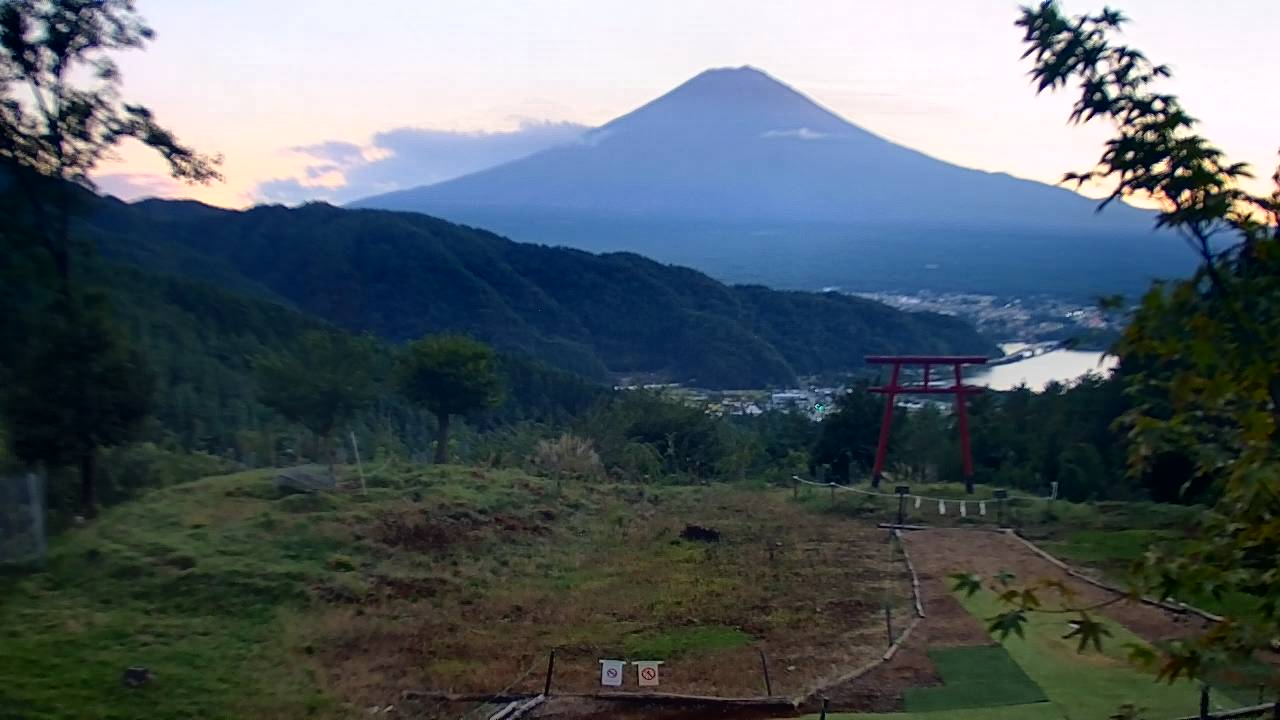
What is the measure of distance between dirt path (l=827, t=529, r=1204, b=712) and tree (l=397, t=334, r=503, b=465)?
8.14 metres

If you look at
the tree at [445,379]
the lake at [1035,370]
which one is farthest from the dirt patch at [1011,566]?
the lake at [1035,370]

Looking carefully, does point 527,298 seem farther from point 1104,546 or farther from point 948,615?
point 948,615

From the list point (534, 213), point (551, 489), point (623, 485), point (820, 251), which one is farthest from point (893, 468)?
point (534, 213)

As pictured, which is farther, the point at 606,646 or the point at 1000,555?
the point at 1000,555

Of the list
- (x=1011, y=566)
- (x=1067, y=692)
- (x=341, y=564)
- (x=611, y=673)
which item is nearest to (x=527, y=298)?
(x=341, y=564)

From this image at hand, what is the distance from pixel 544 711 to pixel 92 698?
2.80 metres

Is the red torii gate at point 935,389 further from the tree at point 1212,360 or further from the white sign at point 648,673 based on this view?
the tree at point 1212,360

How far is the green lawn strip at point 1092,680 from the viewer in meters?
6.04

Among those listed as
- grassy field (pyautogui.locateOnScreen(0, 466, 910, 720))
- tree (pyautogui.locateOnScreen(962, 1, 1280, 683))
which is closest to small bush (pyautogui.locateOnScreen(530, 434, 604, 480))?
grassy field (pyautogui.locateOnScreen(0, 466, 910, 720))

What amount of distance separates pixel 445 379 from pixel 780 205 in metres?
130

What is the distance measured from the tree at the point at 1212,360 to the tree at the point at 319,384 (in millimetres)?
12074

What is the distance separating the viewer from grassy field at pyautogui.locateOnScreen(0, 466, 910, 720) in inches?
267

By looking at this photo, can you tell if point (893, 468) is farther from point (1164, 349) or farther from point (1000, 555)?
point (1164, 349)

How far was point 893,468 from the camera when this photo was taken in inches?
782
